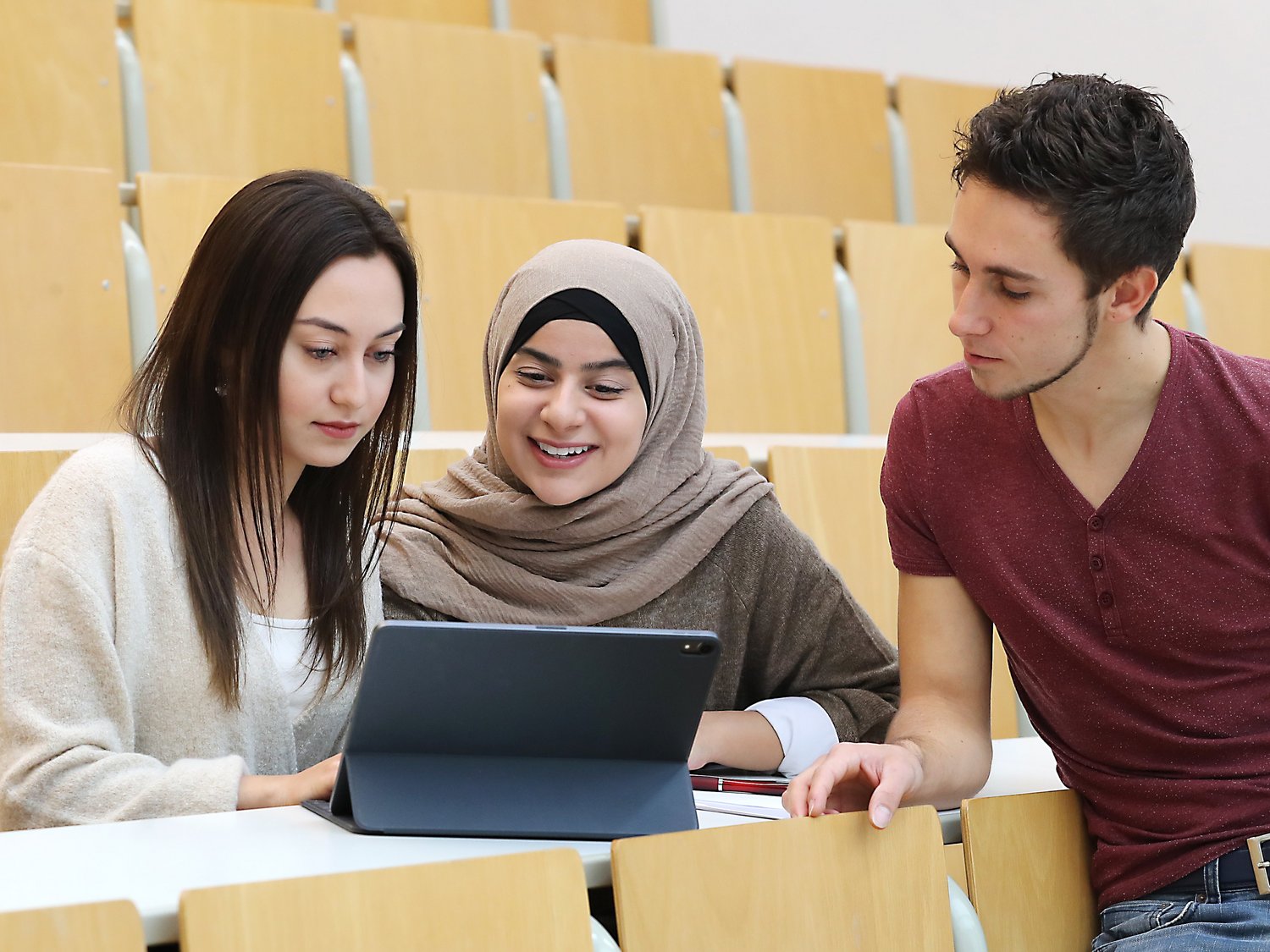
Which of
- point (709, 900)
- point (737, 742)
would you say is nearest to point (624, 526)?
point (737, 742)

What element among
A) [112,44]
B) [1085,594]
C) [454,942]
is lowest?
[454,942]

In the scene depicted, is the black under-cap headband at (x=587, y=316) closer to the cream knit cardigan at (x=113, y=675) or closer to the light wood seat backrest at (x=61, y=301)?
the cream knit cardigan at (x=113, y=675)

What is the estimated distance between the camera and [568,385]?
1.36m

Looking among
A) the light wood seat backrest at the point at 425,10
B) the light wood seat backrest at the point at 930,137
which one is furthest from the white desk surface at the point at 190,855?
the light wood seat backrest at the point at 425,10

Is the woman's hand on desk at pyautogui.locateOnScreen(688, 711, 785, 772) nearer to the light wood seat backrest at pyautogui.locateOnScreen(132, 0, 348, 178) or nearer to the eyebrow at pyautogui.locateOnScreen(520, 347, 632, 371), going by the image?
the eyebrow at pyautogui.locateOnScreen(520, 347, 632, 371)

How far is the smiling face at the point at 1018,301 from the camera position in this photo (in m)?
1.12

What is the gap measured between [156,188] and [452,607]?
0.87 metres

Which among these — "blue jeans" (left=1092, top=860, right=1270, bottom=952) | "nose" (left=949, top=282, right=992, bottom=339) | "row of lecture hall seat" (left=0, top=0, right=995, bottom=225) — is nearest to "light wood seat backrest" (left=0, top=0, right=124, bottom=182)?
"row of lecture hall seat" (left=0, top=0, right=995, bottom=225)

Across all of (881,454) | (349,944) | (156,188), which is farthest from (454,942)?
(156,188)

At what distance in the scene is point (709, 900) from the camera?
0.90 metres

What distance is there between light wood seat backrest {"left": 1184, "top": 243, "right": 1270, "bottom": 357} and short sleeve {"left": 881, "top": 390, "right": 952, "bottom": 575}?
1.52 metres

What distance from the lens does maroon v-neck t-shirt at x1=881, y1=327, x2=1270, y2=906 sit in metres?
1.12

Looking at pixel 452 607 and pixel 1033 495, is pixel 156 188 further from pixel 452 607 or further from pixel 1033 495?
pixel 1033 495

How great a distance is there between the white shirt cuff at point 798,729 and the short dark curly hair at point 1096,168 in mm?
486
